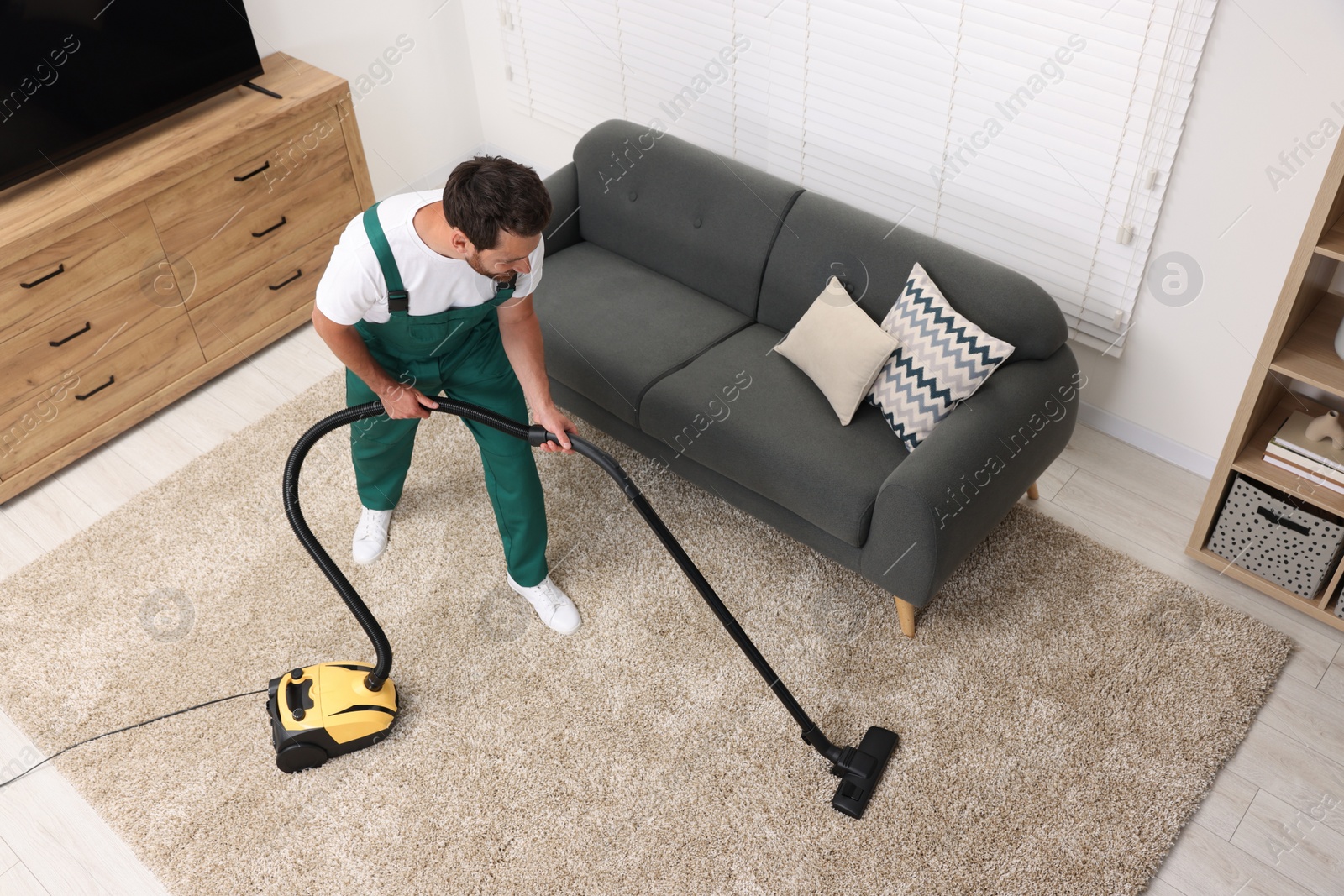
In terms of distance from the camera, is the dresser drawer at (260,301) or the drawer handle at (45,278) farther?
the dresser drawer at (260,301)

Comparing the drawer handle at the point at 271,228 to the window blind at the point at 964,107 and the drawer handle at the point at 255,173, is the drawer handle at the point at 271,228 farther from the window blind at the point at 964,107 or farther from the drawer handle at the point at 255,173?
the window blind at the point at 964,107

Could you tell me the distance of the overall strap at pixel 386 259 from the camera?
2.05 m

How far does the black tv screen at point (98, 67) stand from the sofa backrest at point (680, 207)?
1.17 m

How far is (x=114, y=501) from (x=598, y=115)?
2.12 metres

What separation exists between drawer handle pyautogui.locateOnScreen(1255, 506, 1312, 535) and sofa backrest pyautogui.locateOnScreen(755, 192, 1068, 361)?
0.65 meters

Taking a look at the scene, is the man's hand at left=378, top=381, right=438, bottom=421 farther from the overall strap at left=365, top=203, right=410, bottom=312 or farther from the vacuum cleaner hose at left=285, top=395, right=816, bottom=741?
the overall strap at left=365, top=203, right=410, bottom=312

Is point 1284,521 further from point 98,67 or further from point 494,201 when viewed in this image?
point 98,67

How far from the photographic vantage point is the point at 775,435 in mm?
2607

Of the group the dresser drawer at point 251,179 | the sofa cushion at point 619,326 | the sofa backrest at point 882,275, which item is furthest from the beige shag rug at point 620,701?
the dresser drawer at point 251,179

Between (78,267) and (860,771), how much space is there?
2.50 meters

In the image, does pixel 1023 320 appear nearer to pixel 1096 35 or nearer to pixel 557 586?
pixel 1096 35

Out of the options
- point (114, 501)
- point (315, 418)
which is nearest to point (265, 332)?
point (315, 418)

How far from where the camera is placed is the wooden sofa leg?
8.45ft

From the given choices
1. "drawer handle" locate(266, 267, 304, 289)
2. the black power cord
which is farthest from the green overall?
"drawer handle" locate(266, 267, 304, 289)
